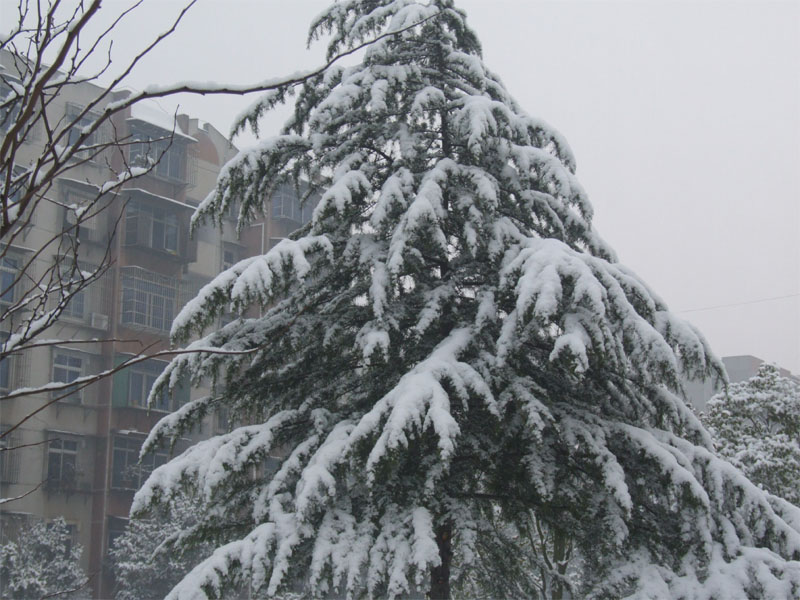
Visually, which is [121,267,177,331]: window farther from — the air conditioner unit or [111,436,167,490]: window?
[111,436,167,490]: window

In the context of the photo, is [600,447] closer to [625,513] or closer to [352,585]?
[625,513]

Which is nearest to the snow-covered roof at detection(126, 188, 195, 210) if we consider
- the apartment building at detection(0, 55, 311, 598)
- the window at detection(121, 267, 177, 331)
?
the apartment building at detection(0, 55, 311, 598)

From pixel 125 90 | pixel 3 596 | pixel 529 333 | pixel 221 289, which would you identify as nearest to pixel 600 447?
pixel 529 333

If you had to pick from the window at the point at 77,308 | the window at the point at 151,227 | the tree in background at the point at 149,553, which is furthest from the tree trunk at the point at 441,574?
the window at the point at 151,227

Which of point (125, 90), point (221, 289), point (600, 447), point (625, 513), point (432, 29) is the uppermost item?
point (125, 90)

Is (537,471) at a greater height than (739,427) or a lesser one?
lesser

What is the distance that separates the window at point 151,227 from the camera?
30344 mm

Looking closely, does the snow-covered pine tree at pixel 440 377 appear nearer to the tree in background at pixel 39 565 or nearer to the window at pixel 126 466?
the tree in background at pixel 39 565

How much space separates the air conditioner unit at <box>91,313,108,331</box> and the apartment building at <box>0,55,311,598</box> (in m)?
0.03

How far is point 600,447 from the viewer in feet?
24.0

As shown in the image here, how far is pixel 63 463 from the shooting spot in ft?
90.6

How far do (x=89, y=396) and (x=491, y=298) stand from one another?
23.4 metres

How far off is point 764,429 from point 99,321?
2027 cm

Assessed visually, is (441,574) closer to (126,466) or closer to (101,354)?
(126,466)
